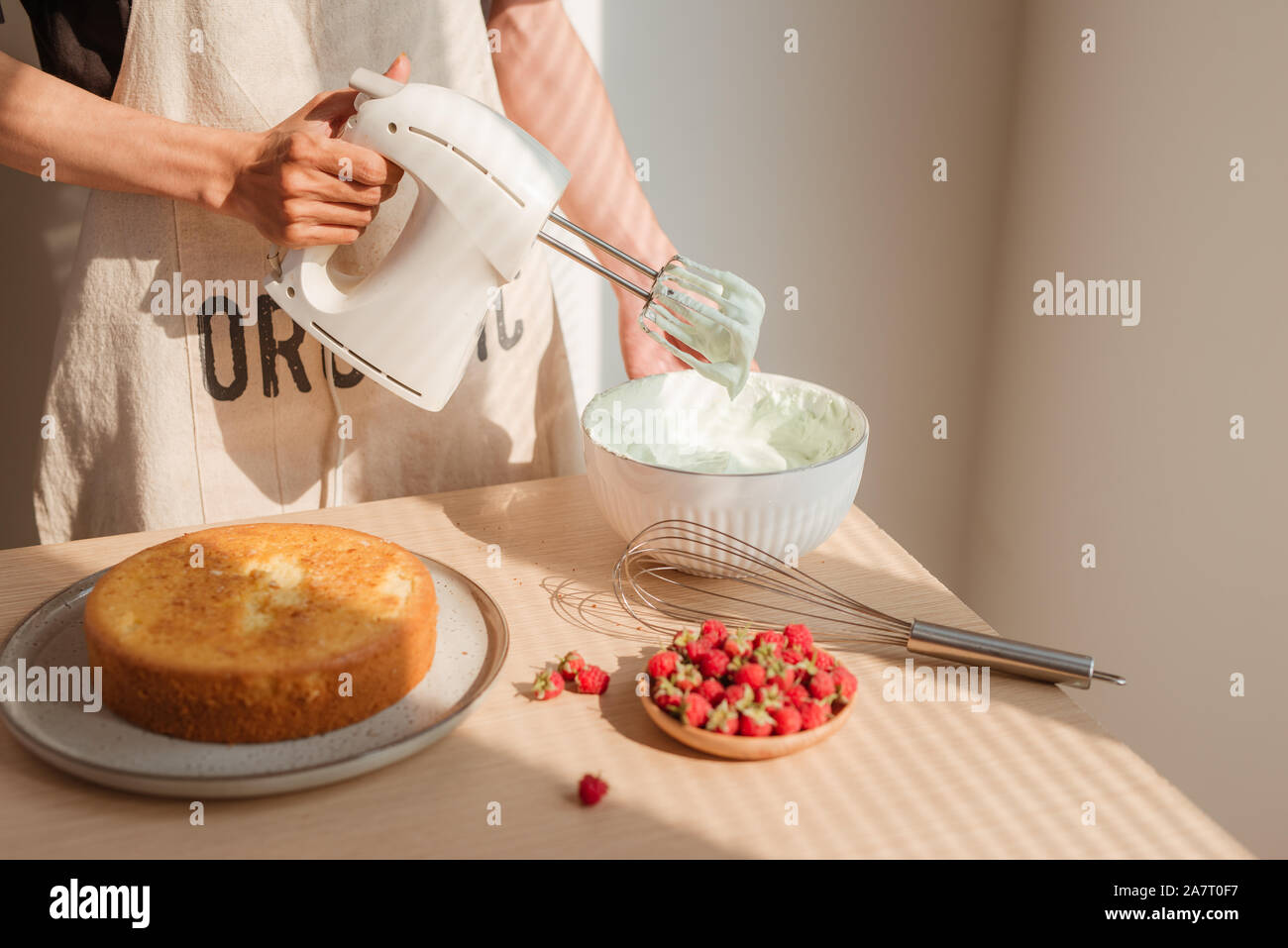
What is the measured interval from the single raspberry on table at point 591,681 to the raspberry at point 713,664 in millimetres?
66

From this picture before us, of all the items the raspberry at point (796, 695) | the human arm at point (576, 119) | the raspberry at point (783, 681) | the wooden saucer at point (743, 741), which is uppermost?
the human arm at point (576, 119)

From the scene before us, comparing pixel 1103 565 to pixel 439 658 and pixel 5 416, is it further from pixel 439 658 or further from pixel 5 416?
pixel 5 416

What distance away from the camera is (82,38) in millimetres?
896

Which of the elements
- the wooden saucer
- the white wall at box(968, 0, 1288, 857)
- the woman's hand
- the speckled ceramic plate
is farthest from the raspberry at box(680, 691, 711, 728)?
the white wall at box(968, 0, 1288, 857)

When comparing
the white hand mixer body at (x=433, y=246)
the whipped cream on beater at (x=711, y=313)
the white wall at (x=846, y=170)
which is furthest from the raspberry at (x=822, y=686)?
the white wall at (x=846, y=170)

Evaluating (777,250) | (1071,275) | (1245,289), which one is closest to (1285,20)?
(1245,289)

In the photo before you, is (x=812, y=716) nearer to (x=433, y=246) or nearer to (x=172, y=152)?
(x=433, y=246)

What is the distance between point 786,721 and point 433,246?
16.1 inches

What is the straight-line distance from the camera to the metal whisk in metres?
0.75

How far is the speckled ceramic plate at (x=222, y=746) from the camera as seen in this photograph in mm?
568

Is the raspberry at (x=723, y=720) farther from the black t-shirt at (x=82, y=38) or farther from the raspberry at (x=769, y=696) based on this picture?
the black t-shirt at (x=82, y=38)

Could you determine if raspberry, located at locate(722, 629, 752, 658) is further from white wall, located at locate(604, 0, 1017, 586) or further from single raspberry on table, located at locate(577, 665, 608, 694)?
white wall, located at locate(604, 0, 1017, 586)

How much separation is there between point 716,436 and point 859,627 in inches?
8.9

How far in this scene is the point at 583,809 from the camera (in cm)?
58
